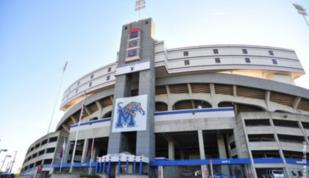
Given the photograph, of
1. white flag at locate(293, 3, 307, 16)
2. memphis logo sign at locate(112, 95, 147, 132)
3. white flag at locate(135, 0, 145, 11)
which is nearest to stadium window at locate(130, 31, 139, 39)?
white flag at locate(135, 0, 145, 11)

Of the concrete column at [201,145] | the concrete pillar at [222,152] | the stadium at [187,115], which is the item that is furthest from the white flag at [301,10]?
the concrete pillar at [222,152]

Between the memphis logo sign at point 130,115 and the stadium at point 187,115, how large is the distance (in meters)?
0.19

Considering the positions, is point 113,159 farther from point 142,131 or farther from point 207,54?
point 207,54

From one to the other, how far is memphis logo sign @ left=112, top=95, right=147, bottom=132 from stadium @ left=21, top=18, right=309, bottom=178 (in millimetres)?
190

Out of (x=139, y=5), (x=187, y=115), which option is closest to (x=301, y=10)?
(x=187, y=115)

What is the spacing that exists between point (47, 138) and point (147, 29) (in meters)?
41.7

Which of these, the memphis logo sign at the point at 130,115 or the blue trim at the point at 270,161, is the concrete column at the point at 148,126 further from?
the blue trim at the point at 270,161

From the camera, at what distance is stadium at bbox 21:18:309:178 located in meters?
29.3

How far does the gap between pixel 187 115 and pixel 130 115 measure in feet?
35.4

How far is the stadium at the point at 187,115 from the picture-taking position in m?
29.3

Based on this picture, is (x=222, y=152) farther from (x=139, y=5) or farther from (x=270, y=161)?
(x=139, y=5)

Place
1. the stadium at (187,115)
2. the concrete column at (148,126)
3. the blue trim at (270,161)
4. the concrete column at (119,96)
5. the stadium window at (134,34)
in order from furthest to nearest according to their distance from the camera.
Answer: the stadium window at (134,34) < the concrete column at (119,96) < the concrete column at (148,126) < the stadium at (187,115) < the blue trim at (270,161)

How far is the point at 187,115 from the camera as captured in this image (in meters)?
34.7

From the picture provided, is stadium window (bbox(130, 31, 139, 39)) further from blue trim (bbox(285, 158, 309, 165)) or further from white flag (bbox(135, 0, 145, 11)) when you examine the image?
blue trim (bbox(285, 158, 309, 165))
